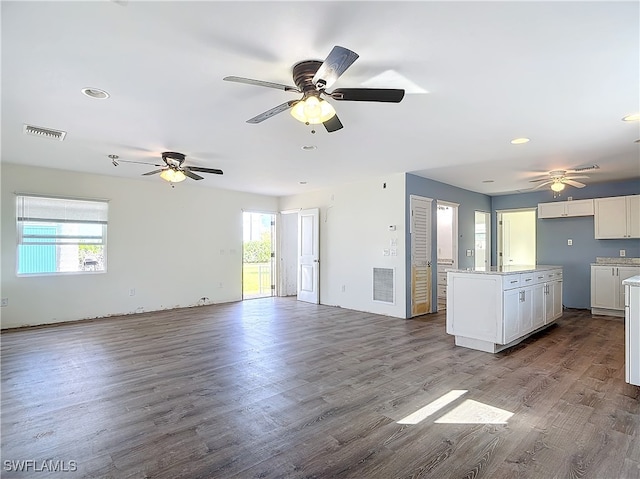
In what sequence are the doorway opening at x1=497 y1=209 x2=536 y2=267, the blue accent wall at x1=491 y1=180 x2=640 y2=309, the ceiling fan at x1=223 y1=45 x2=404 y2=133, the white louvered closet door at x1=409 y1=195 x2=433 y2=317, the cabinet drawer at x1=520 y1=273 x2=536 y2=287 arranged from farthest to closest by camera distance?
the doorway opening at x1=497 y1=209 x2=536 y2=267, the blue accent wall at x1=491 y1=180 x2=640 y2=309, the white louvered closet door at x1=409 y1=195 x2=433 y2=317, the cabinet drawer at x1=520 y1=273 x2=536 y2=287, the ceiling fan at x1=223 y1=45 x2=404 y2=133

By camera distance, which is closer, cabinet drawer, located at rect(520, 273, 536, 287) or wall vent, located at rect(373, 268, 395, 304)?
cabinet drawer, located at rect(520, 273, 536, 287)

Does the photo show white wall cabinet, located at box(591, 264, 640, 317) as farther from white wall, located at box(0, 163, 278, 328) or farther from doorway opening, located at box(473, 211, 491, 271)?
white wall, located at box(0, 163, 278, 328)

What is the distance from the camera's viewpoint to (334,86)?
107 inches

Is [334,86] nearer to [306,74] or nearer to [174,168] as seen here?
[306,74]

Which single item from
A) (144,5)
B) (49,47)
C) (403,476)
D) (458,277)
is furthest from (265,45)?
(458,277)

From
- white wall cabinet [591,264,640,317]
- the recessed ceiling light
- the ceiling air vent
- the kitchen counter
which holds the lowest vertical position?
white wall cabinet [591,264,640,317]

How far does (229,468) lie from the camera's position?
1.93m

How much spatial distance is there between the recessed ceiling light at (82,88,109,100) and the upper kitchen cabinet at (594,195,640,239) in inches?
325

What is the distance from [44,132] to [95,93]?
1496mm

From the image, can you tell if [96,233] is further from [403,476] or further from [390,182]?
[403,476]

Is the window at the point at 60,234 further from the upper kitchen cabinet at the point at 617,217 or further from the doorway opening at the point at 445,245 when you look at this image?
the upper kitchen cabinet at the point at 617,217

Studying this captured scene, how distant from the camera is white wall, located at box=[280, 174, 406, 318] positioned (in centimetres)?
596

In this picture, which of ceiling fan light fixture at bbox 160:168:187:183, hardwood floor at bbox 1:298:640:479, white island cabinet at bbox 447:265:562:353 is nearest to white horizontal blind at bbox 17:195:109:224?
hardwood floor at bbox 1:298:640:479

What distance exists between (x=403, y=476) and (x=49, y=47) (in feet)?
11.3
